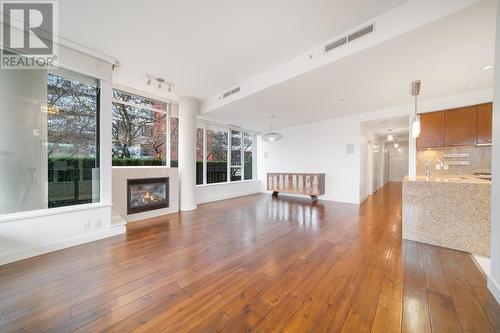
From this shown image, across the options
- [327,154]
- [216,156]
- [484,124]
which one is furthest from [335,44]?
[216,156]

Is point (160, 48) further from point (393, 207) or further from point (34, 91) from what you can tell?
point (393, 207)

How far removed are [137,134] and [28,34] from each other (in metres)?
2.22

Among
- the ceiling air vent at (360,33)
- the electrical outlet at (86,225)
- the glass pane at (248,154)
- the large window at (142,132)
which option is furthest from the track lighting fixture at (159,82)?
A: the glass pane at (248,154)

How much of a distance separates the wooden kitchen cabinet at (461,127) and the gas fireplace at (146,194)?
21.9 feet

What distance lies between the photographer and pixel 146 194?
4324 mm

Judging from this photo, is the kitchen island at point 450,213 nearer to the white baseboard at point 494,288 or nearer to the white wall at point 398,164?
the white baseboard at point 494,288

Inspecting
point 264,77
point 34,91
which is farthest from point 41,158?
point 264,77

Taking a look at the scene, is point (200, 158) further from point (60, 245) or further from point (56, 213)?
point (60, 245)

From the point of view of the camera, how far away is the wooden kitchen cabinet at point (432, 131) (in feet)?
13.8

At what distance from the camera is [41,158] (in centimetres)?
274

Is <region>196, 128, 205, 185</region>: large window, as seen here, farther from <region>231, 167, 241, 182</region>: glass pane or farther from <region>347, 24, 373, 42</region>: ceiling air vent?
<region>347, 24, 373, 42</region>: ceiling air vent

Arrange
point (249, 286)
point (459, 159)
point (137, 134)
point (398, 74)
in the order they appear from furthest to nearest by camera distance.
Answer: point (137, 134)
point (459, 159)
point (398, 74)
point (249, 286)

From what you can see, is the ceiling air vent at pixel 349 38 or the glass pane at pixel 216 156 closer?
the ceiling air vent at pixel 349 38

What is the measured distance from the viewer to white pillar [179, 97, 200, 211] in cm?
491
